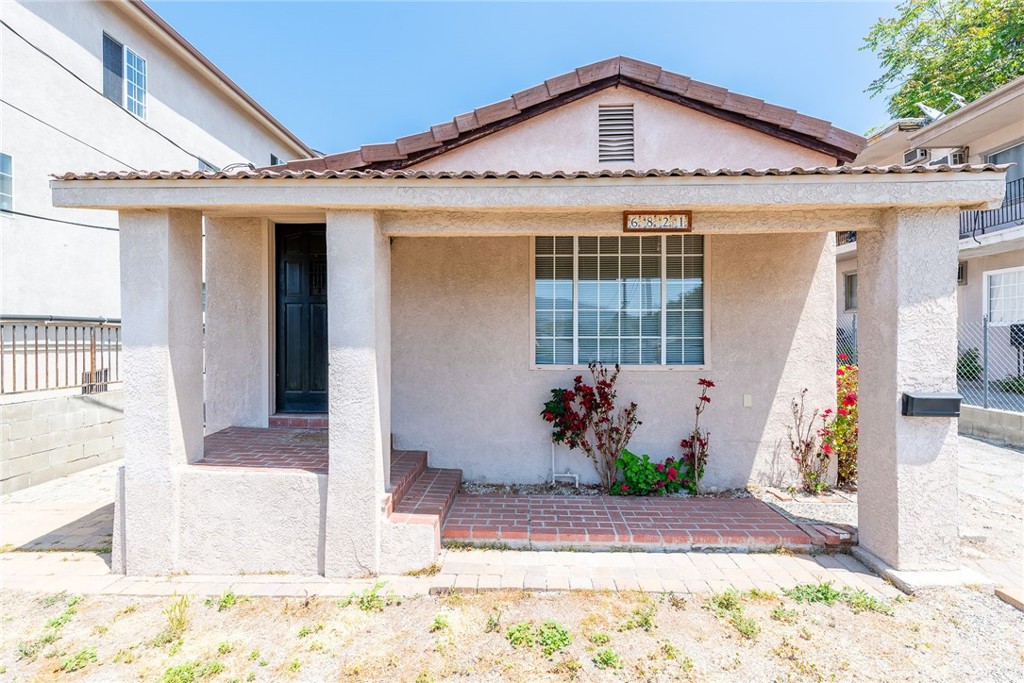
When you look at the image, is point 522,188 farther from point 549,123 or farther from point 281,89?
point 281,89

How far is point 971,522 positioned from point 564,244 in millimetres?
6431

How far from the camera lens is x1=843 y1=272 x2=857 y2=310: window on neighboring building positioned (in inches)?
845

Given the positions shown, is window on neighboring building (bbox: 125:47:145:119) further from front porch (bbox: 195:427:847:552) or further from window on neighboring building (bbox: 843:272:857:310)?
window on neighboring building (bbox: 843:272:857:310)

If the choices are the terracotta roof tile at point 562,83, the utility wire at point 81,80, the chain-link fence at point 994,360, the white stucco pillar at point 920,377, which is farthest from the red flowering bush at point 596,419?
the utility wire at point 81,80

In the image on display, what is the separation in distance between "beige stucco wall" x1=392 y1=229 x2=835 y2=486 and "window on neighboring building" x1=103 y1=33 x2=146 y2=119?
10.7 metres

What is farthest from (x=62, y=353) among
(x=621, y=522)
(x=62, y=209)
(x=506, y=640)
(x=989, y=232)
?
(x=989, y=232)

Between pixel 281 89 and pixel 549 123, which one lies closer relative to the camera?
pixel 549 123

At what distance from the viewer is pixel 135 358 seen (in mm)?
4906

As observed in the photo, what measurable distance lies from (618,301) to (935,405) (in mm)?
3863

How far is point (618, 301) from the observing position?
7.35m

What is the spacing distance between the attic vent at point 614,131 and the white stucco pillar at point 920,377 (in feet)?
12.1

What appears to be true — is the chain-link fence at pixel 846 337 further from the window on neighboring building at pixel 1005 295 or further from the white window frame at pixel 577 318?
the white window frame at pixel 577 318

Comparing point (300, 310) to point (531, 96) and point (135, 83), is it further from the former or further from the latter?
point (135, 83)

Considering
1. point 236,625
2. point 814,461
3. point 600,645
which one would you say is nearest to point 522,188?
point 600,645
